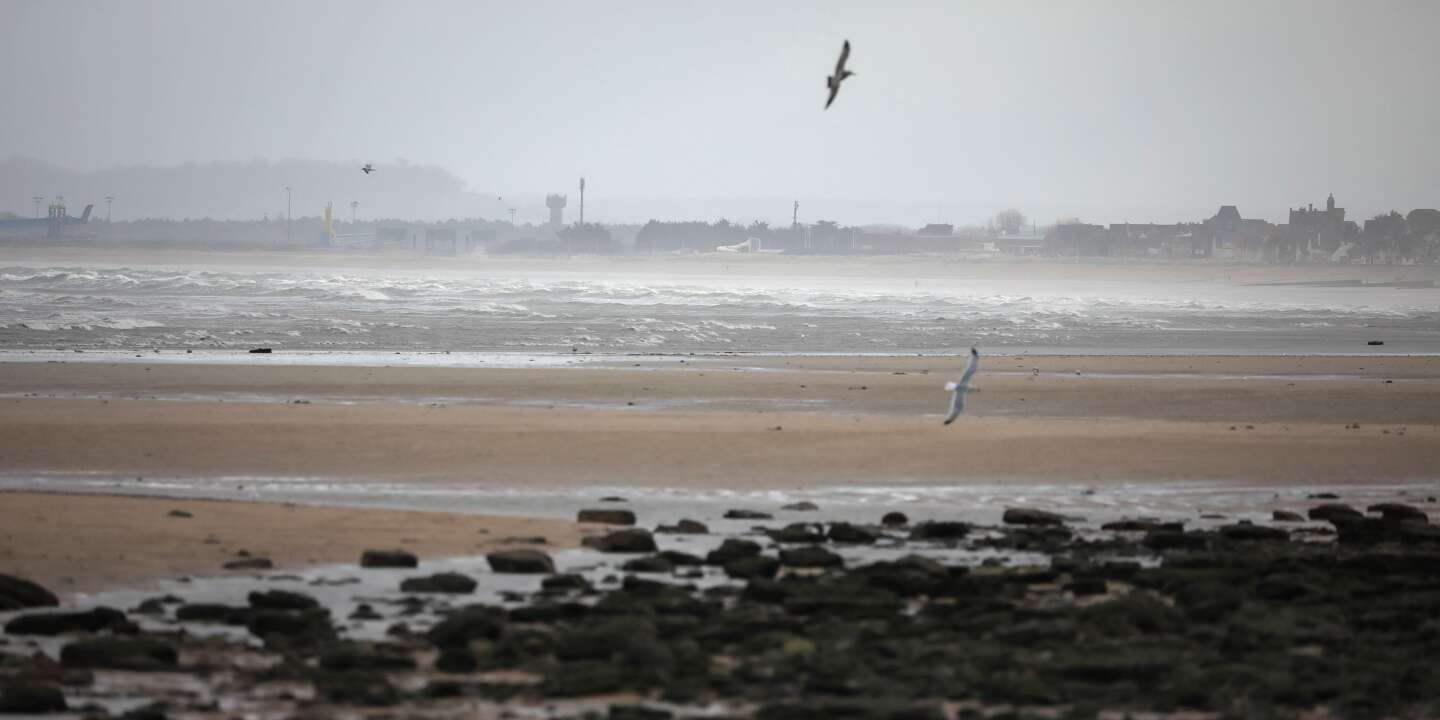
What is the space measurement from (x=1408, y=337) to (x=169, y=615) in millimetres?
47999

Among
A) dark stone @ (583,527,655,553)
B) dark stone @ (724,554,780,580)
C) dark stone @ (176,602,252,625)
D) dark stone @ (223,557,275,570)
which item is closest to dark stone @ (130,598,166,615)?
dark stone @ (176,602,252,625)

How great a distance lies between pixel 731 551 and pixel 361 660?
3706 mm

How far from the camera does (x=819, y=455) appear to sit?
18.5 metres

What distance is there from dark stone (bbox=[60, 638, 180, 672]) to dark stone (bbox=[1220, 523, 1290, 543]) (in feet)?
26.8

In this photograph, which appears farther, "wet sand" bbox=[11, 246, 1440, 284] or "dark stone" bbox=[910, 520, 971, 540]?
"wet sand" bbox=[11, 246, 1440, 284]

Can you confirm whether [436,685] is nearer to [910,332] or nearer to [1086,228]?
[910,332]

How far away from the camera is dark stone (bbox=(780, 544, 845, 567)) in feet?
38.8

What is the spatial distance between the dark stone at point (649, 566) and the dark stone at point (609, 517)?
1853 mm

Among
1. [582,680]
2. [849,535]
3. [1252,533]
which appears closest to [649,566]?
[849,535]

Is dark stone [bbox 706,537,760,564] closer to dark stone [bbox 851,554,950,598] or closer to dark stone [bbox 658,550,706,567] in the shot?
dark stone [bbox 658,550,706,567]

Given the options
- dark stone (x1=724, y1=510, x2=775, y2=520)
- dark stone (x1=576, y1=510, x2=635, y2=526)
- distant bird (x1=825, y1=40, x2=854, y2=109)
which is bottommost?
dark stone (x1=724, y1=510, x2=775, y2=520)

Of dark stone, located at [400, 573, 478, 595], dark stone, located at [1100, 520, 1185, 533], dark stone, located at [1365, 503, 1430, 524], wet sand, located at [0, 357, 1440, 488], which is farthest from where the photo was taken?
wet sand, located at [0, 357, 1440, 488]

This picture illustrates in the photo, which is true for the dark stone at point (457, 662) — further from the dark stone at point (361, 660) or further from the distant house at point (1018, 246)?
the distant house at point (1018, 246)

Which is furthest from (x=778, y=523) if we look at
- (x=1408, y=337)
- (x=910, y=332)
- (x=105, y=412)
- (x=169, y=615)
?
(x=1408, y=337)
